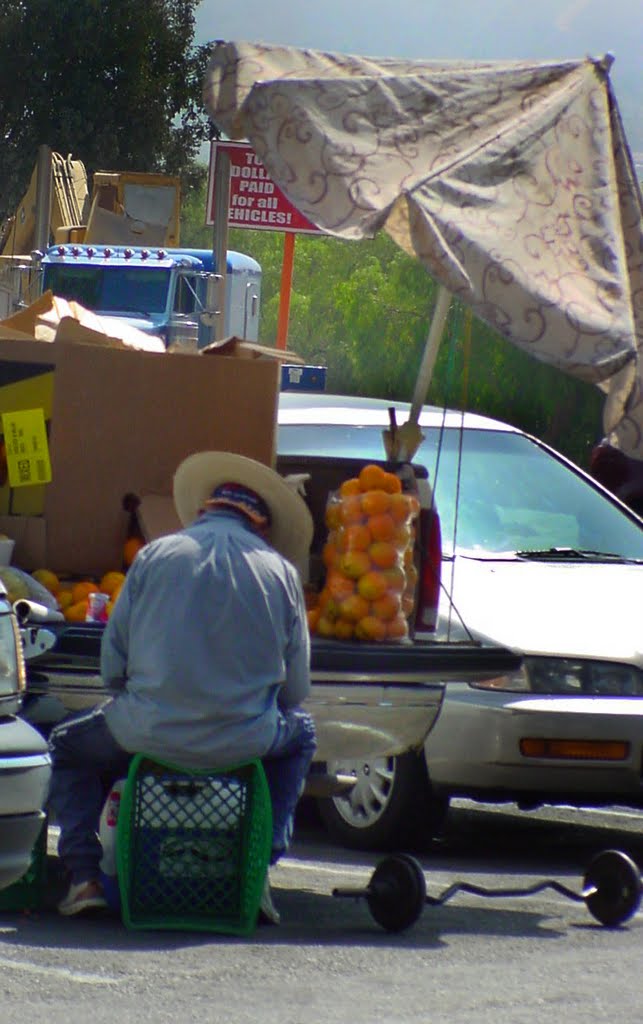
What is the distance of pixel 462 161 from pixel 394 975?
2.75 metres

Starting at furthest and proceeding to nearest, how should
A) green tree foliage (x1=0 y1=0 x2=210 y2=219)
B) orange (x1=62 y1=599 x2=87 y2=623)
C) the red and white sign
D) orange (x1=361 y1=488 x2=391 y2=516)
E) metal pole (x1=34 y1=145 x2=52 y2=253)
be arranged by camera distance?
1. green tree foliage (x1=0 y1=0 x2=210 y2=219)
2. metal pole (x1=34 y1=145 x2=52 y2=253)
3. the red and white sign
4. orange (x1=361 y1=488 x2=391 y2=516)
5. orange (x1=62 y1=599 x2=87 y2=623)

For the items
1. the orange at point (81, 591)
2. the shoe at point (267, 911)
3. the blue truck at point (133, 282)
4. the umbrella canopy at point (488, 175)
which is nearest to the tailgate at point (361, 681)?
the orange at point (81, 591)

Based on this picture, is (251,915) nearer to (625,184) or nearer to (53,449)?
(53,449)

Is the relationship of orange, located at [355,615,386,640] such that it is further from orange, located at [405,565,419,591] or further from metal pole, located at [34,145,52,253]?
metal pole, located at [34,145,52,253]

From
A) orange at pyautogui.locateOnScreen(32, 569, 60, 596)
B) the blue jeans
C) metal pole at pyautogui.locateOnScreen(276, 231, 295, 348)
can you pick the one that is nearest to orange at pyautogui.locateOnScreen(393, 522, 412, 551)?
the blue jeans

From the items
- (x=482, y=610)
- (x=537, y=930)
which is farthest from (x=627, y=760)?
(x=537, y=930)

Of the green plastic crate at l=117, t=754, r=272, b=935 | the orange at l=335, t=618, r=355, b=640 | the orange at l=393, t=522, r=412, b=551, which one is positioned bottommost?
the green plastic crate at l=117, t=754, r=272, b=935

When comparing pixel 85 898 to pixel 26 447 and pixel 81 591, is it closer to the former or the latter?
pixel 81 591

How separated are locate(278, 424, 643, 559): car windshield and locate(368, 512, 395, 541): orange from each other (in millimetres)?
1442

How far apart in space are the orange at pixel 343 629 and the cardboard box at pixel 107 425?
2.46ft

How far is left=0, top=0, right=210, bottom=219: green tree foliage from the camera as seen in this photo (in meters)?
43.9

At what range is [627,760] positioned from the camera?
7.45m

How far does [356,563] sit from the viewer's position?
675 centimetres

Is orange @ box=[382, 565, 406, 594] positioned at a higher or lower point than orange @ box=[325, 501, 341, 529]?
lower
